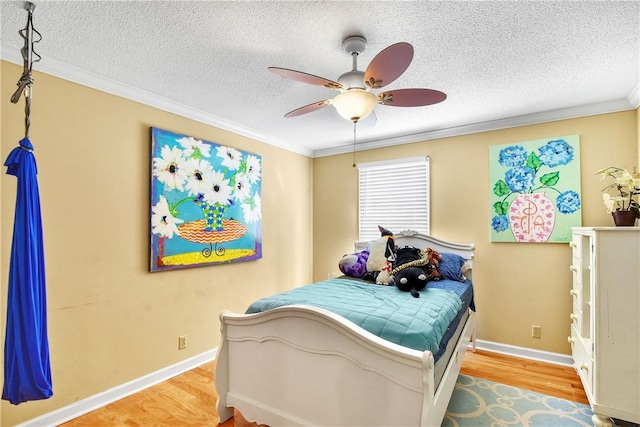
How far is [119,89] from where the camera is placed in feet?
8.36

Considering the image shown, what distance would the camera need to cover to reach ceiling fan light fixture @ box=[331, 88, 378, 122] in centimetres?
188

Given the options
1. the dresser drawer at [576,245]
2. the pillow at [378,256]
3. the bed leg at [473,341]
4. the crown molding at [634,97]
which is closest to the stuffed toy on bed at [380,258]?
the pillow at [378,256]

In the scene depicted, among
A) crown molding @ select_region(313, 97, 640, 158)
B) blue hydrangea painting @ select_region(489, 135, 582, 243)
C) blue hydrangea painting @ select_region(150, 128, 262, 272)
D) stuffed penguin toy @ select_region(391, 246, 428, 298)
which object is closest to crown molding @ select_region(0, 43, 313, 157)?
blue hydrangea painting @ select_region(150, 128, 262, 272)

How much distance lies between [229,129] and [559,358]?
4.05 meters

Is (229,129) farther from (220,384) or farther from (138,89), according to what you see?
(220,384)

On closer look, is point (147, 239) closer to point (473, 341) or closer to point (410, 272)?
point (410, 272)

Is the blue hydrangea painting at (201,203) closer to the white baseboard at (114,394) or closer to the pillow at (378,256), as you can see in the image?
the white baseboard at (114,394)

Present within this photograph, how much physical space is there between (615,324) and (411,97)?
1.94 m

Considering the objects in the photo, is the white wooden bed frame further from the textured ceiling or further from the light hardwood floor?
the textured ceiling

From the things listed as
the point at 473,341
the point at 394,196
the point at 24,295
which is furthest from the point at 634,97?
the point at 24,295

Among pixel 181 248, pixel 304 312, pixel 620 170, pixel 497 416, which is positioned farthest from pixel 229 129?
pixel 620 170

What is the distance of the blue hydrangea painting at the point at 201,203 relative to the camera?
9.17ft

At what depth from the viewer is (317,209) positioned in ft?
15.5

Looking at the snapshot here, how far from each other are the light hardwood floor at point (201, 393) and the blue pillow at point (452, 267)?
85cm
